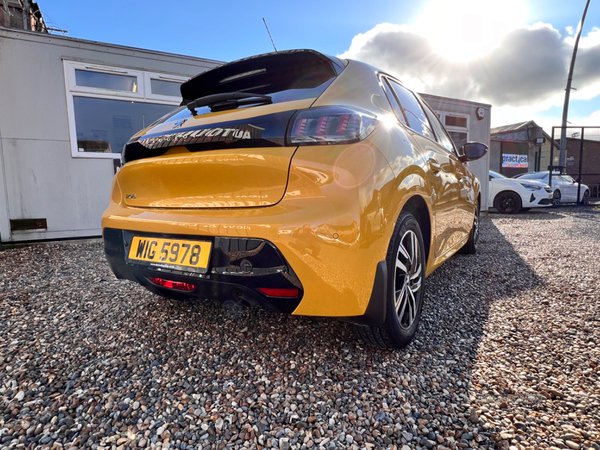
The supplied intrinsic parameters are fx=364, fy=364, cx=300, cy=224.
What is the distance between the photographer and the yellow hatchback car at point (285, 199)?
144 cm

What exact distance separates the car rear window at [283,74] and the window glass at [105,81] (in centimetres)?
428

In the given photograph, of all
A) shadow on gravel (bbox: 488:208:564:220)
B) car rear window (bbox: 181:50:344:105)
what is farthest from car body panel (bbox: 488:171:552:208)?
car rear window (bbox: 181:50:344:105)

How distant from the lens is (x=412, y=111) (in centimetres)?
245

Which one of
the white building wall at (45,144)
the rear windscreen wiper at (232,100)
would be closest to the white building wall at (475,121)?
the white building wall at (45,144)

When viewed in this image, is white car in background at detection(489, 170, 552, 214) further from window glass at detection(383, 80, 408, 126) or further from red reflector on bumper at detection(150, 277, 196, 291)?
red reflector on bumper at detection(150, 277, 196, 291)

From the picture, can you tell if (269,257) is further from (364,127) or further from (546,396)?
(546,396)

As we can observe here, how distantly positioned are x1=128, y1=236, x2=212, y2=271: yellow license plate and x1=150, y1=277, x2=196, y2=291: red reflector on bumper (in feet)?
0.36

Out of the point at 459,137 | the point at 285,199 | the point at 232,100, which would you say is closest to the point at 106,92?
the point at 232,100

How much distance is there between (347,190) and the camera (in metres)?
1.42

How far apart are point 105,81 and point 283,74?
4.76 metres

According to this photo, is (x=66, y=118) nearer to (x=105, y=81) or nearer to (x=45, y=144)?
(x=45, y=144)

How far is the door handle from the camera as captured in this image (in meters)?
2.22

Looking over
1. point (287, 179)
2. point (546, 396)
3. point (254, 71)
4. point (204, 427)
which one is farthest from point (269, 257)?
point (546, 396)

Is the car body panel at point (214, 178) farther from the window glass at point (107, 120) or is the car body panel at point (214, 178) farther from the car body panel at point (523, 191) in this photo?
the car body panel at point (523, 191)
